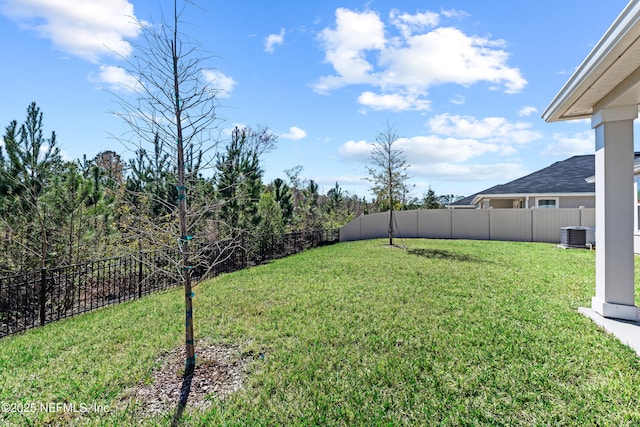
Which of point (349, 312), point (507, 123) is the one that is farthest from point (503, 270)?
point (507, 123)

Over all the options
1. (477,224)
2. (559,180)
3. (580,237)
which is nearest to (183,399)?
(580,237)

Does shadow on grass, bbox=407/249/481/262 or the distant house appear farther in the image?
the distant house

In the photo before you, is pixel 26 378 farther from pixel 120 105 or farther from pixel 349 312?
pixel 349 312

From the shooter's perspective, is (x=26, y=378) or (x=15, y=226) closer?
(x=26, y=378)

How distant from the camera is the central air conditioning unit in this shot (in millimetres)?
10602

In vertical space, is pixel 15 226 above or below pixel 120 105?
below

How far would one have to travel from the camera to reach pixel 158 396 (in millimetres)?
2621

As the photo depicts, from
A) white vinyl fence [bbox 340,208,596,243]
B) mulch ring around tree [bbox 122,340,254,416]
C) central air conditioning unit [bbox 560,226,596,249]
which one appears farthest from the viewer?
white vinyl fence [bbox 340,208,596,243]

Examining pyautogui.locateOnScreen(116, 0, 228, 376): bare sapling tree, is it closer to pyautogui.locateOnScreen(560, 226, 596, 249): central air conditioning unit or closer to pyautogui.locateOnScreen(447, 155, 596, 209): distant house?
pyautogui.locateOnScreen(560, 226, 596, 249): central air conditioning unit

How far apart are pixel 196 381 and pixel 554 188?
61.0 feet

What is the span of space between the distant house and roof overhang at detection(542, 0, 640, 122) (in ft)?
39.2

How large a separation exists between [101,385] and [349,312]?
3.05m

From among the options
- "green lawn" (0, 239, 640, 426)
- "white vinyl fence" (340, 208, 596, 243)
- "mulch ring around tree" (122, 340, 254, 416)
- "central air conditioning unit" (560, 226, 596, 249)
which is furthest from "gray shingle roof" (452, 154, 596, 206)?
"mulch ring around tree" (122, 340, 254, 416)

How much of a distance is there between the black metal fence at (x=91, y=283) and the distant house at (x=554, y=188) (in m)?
14.0
